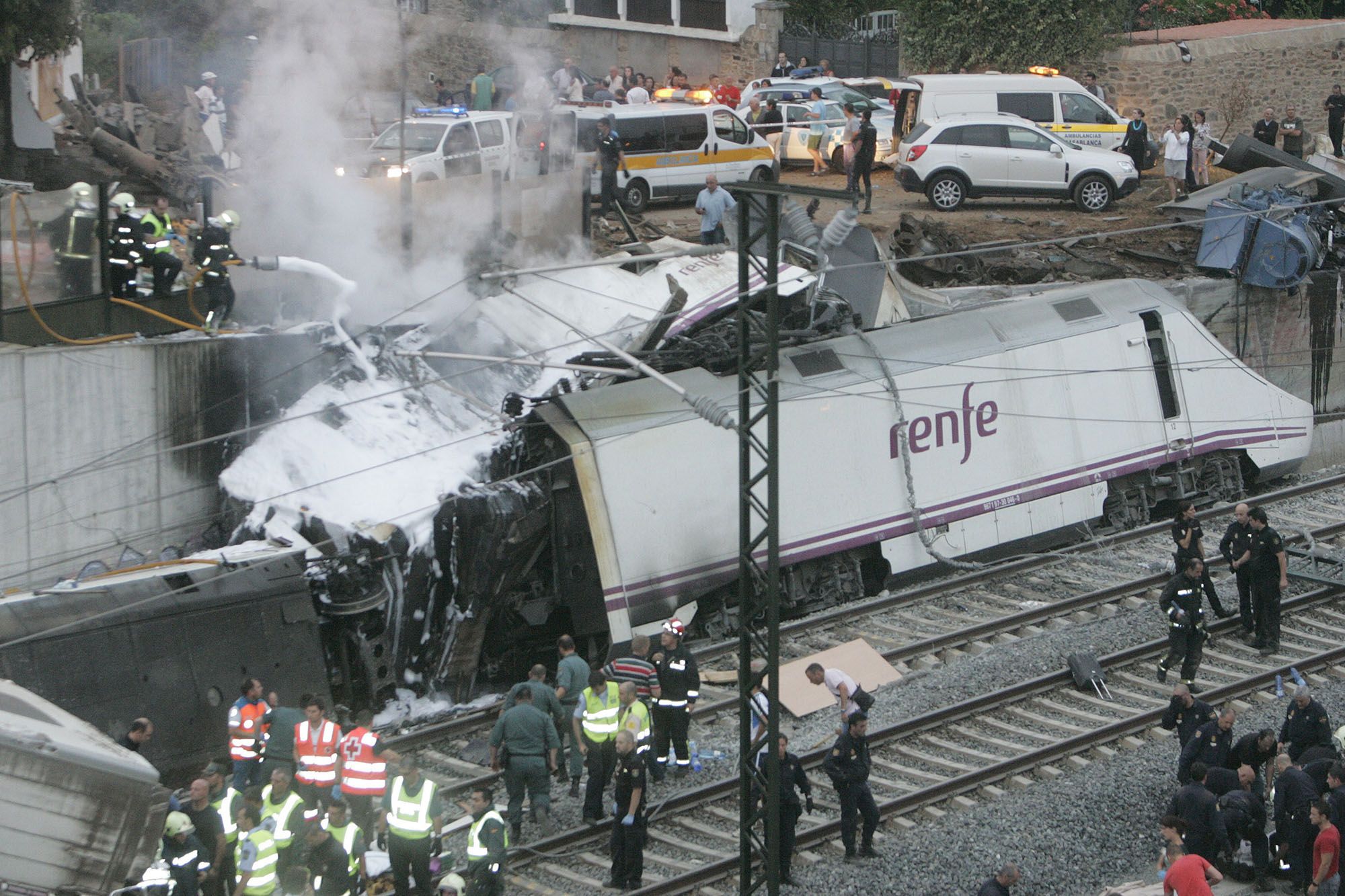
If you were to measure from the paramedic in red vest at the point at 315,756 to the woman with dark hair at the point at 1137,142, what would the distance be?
21.2 meters

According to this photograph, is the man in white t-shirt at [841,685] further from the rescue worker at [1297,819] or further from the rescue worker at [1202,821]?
the rescue worker at [1297,819]

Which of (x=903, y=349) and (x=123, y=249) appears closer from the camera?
(x=123, y=249)

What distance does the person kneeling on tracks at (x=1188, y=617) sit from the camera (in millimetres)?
13633

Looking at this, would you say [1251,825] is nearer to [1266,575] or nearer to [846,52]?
[1266,575]

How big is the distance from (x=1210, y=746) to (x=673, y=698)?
4041 millimetres

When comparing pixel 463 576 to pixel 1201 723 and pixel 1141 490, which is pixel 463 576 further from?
pixel 1141 490

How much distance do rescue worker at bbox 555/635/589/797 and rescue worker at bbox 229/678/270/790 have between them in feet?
7.42

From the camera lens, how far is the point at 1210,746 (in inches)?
440

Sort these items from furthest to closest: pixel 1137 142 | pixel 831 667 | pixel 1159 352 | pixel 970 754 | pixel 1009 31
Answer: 1. pixel 1009 31
2. pixel 1137 142
3. pixel 1159 352
4. pixel 831 667
5. pixel 970 754

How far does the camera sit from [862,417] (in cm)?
1565

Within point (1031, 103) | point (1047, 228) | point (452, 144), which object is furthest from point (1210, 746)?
point (1031, 103)

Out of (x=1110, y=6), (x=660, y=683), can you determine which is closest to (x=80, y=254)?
(x=660, y=683)

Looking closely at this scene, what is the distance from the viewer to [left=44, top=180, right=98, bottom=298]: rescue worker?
49.5 ft

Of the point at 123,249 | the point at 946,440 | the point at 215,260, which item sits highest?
the point at 123,249
